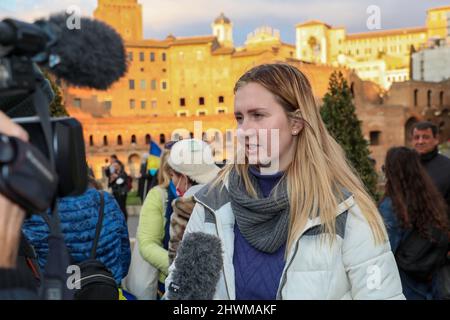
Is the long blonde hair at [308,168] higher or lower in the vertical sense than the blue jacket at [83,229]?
higher

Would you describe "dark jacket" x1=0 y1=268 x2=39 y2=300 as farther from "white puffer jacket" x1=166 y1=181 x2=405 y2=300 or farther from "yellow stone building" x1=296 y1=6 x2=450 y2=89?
"yellow stone building" x1=296 y1=6 x2=450 y2=89

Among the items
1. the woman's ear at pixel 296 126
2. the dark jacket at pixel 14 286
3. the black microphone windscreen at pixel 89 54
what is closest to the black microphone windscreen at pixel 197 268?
the woman's ear at pixel 296 126

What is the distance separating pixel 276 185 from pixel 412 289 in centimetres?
258

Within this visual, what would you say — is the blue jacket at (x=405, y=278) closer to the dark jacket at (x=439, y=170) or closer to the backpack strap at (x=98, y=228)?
the dark jacket at (x=439, y=170)

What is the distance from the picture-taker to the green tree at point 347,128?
11339mm

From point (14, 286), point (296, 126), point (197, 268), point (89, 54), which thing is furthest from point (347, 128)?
point (14, 286)

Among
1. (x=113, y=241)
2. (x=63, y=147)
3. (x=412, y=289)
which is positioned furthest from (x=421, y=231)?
(x=63, y=147)

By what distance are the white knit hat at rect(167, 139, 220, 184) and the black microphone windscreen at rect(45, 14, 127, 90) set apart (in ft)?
A: 5.85

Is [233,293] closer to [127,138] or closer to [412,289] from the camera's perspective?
[412,289]

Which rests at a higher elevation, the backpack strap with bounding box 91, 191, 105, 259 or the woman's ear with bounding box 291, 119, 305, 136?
the woman's ear with bounding box 291, 119, 305, 136

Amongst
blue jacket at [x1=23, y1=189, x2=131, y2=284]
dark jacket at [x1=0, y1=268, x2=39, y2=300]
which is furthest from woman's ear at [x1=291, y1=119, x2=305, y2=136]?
blue jacket at [x1=23, y1=189, x2=131, y2=284]

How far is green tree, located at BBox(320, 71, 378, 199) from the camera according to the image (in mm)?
11339

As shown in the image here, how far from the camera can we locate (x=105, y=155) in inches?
2151

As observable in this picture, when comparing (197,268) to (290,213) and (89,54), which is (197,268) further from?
(89,54)
